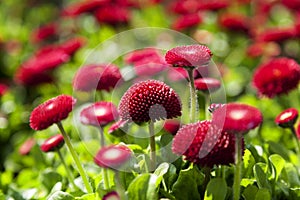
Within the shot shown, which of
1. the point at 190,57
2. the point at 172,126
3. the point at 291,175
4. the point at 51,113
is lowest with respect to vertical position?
the point at 291,175

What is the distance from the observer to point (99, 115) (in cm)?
201

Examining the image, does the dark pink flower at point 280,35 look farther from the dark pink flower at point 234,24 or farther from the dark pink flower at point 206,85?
the dark pink flower at point 206,85

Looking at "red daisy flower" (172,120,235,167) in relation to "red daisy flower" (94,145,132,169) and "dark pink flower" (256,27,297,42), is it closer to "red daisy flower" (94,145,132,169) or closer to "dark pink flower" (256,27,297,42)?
"red daisy flower" (94,145,132,169)

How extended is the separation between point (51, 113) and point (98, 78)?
0.56 m

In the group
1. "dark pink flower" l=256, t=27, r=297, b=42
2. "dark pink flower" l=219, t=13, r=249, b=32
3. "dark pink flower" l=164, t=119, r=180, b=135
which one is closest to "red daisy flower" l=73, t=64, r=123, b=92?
"dark pink flower" l=164, t=119, r=180, b=135

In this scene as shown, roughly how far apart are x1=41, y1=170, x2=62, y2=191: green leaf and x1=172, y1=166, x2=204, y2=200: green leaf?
0.66m

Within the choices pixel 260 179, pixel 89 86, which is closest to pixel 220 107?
pixel 260 179

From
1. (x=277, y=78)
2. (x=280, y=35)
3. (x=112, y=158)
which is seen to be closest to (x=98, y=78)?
(x=277, y=78)

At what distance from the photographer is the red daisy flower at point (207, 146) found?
159cm

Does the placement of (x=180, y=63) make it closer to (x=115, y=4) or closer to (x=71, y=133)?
(x=71, y=133)

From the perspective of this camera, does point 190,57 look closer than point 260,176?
Yes

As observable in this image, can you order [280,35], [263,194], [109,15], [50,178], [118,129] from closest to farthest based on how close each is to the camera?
[263,194] < [118,129] < [50,178] < [280,35] < [109,15]

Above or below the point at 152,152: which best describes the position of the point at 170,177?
below

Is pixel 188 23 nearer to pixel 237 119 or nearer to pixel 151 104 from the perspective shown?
pixel 151 104
